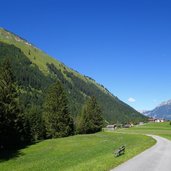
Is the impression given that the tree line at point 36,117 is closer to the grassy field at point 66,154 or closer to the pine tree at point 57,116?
the pine tree at point 57,116

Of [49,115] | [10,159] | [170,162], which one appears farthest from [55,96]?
[170,162]

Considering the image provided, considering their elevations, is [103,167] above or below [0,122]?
below

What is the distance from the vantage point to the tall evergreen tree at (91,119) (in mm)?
107062

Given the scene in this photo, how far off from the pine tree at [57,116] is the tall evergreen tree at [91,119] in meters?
20.4

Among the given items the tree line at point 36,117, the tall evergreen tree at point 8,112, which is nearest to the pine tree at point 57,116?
the tree line at point 36,117

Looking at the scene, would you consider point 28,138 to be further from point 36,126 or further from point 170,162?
point 170,162

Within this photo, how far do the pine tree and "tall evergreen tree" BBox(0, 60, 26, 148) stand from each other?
16407 mm

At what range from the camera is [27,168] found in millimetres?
35750

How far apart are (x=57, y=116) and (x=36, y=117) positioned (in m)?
13.6

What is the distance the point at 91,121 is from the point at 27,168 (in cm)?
7181

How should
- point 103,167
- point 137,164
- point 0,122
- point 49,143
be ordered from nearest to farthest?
point 103,167, point 137,164, point 0,122, point 49,143

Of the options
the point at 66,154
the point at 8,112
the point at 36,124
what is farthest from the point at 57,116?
the point at 66,154

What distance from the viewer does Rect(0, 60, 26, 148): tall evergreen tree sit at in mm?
60719

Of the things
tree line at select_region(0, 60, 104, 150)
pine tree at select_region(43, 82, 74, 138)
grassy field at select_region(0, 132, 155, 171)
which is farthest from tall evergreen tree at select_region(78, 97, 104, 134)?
grassy field at select_region(0, 132, 155, 171)
